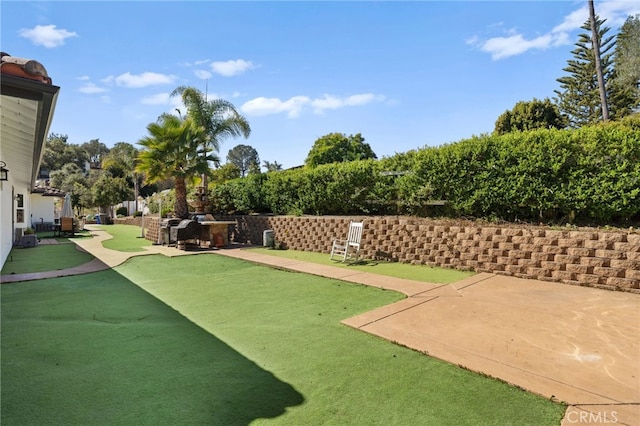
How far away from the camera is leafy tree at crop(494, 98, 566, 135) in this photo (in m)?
24.9

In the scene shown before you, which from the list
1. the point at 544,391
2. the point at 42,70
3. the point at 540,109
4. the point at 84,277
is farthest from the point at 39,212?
the point at 540,109

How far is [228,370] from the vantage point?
2.92 m

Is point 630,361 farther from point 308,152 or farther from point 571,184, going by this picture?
point 308,152

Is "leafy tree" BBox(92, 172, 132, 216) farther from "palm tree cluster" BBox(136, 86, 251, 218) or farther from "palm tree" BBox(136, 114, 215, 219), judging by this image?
"palm tree" BBox(136, 114, 215, 219)

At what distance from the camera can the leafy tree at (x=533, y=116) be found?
980 inches

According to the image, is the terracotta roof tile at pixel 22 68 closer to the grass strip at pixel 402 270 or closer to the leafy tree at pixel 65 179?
the grass strip at pixel 402 270

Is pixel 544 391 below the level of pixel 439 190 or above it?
below

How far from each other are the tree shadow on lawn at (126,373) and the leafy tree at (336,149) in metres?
34.3

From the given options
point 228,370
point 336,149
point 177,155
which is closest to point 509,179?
point 228,370

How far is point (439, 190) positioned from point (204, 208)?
1190 centimetres

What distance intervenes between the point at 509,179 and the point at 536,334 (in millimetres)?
4621

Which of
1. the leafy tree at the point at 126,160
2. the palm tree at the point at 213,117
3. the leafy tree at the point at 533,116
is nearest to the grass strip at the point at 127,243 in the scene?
the palm tree at the point at 213,117

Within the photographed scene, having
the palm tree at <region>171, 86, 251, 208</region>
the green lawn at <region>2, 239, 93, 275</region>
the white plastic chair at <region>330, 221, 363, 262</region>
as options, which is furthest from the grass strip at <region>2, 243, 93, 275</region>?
the white plastic chair at <region>330, 221, 363, 262</region>

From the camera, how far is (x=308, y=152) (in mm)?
40969
